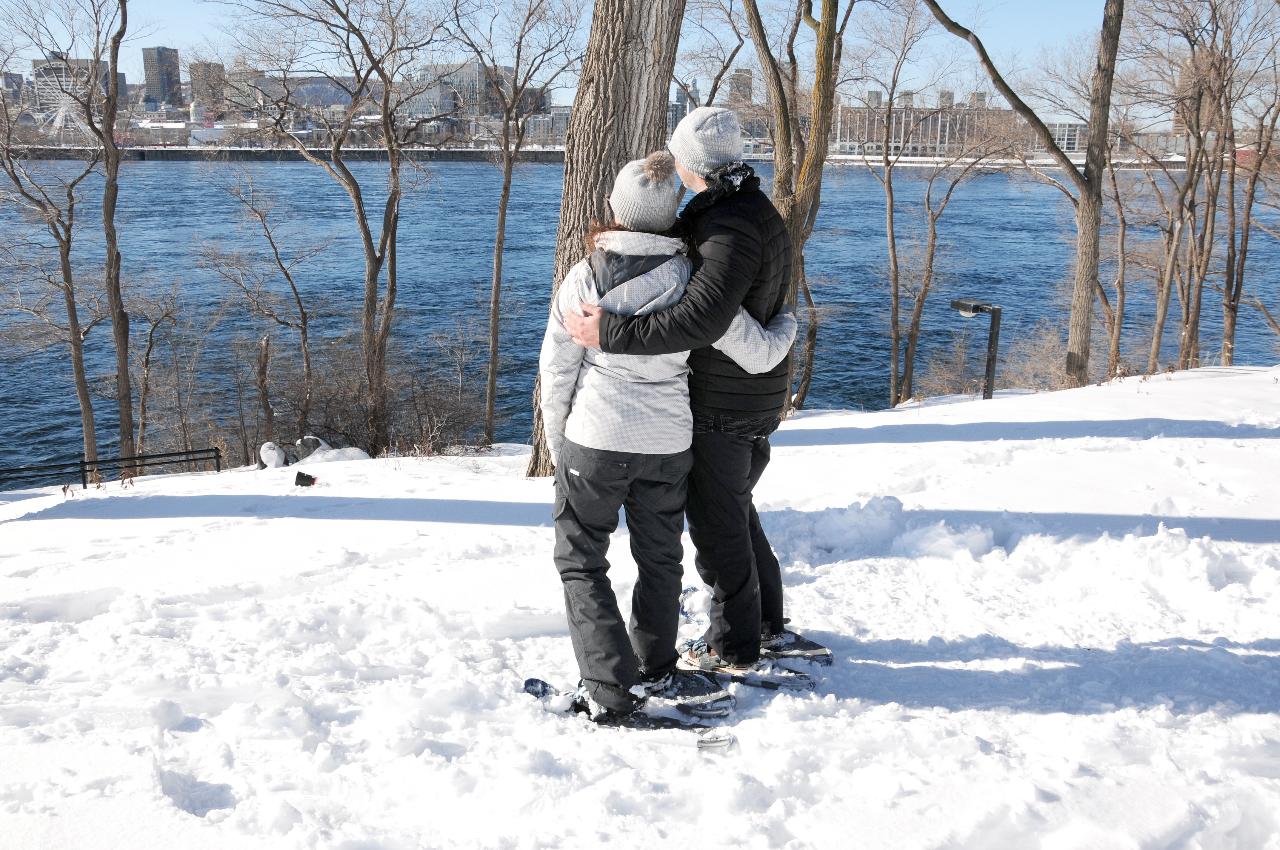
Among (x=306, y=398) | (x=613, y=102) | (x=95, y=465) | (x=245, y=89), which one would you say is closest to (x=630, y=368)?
(x=613, y=102)

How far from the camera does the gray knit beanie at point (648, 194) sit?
275 centimetres

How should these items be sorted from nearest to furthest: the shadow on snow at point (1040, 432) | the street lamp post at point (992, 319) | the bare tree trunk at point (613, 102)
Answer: the bare tree trunk at point (613, 102), the shadow on snow at point (1040, 432), the street lamp post at point (992, 319)

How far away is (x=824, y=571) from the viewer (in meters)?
4.28

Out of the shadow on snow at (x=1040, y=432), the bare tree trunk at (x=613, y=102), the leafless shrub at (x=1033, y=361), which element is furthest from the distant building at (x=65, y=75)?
the leafless shrub at (x=1033, y=361)

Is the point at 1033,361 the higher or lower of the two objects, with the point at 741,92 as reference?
lower

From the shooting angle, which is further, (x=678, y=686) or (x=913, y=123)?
(x=913, y=123)

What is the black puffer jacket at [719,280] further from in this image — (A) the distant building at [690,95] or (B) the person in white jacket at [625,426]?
(A) the distant building at [690,95]

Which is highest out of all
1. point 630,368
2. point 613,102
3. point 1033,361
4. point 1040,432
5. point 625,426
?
point 613,102

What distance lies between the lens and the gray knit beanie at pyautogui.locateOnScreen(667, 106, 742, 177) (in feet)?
9.33

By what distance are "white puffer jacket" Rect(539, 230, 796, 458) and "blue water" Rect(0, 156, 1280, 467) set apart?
743 inches

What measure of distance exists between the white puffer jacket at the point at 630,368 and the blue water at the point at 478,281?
61.9 ft

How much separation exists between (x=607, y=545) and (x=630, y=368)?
0.57 m

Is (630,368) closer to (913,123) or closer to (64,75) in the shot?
(64,75)

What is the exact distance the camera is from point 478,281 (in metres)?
40.1
